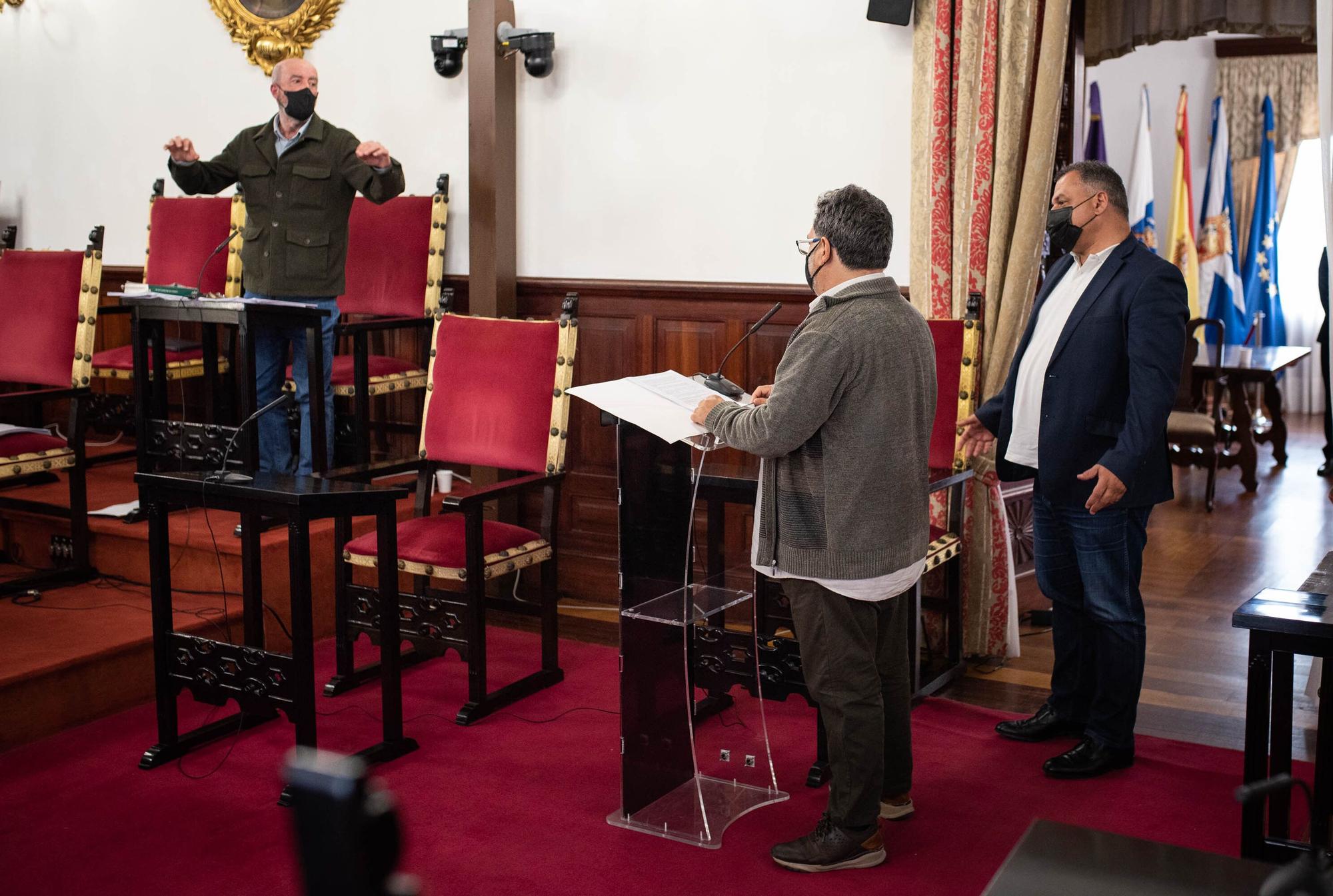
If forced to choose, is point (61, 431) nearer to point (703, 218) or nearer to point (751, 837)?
point (703, 218)

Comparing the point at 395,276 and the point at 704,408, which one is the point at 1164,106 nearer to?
the point at 395,276

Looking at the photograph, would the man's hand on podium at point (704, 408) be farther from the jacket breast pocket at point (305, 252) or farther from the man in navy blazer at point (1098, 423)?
the jacket breast pocket at point (305, 252)

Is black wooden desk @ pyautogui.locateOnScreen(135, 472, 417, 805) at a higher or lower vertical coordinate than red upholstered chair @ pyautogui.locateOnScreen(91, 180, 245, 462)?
lower

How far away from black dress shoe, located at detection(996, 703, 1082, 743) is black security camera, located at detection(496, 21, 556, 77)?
9.15 feet

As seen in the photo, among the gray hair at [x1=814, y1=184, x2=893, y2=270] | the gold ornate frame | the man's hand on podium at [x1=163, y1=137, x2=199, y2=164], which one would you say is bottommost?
the gray hair at [x1=814, y1=184, x2=893, y2=270]

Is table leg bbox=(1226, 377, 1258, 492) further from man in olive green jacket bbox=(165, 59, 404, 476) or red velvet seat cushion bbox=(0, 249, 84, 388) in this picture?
red velvet seat cushion bbox=(0, 249, 84, 388)

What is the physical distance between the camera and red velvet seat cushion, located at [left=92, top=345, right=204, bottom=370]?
499 cm

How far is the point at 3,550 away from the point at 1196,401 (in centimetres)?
674

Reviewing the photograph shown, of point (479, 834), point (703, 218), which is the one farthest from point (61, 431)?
point (479, 834)

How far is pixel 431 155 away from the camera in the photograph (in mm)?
5023

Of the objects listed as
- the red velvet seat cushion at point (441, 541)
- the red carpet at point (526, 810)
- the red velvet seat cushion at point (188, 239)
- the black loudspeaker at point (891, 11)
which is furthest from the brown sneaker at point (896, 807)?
the red velvet seat cushion at point (188, 239)

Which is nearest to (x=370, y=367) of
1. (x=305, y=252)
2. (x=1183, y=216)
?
(x=305, y=252)

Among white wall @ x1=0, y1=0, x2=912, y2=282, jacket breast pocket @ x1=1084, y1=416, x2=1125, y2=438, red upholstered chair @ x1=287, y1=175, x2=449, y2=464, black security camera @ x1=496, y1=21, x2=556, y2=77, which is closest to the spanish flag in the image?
white wall @ x1=0, y1=0, x2=912, y2=282

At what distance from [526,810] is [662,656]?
48 centimetres
